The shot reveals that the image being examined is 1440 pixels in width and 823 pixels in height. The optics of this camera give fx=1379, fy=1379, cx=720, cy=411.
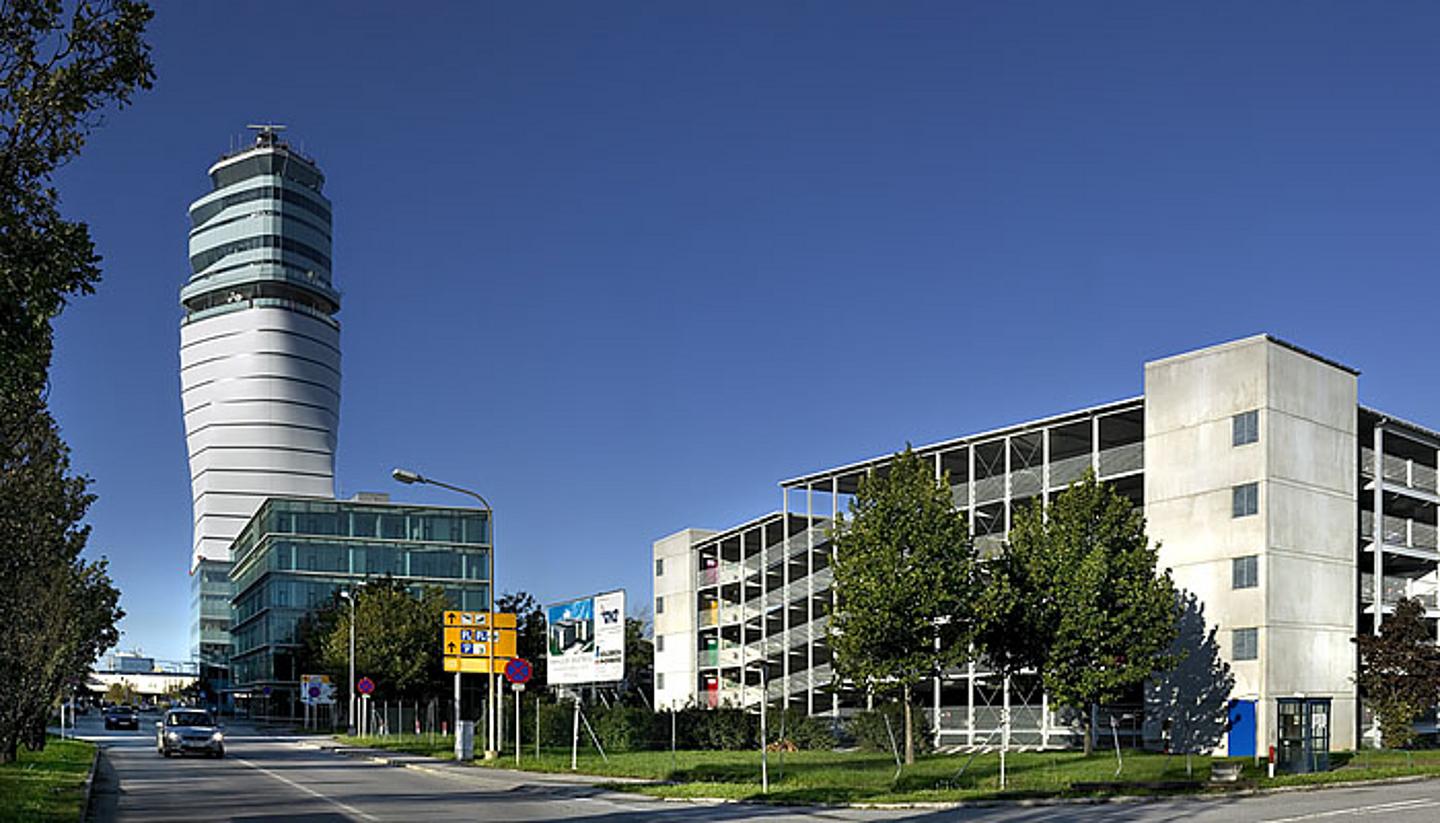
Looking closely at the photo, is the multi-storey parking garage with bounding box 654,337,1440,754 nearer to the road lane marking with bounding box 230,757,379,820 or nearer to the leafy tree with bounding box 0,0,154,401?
the road lane marking with bounding box 230,757,379,820

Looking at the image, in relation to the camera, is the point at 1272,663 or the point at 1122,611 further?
the point at 1272,663

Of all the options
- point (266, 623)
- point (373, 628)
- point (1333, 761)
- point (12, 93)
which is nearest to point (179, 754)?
point (373, 628)

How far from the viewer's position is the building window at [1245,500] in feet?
164

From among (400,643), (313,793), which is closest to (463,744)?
(313,793)

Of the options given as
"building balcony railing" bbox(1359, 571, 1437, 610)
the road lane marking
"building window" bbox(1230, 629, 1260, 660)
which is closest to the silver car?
the road lane marking

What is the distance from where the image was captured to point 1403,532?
190 feet

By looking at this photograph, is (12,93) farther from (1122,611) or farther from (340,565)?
(340,565)

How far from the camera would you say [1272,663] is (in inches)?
1941

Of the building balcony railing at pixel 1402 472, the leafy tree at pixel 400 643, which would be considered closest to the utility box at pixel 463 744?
the leafy tree at pixel 400 643

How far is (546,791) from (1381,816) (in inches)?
671

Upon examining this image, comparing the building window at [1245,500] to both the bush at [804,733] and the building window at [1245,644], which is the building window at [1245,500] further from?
the bush at [804,733]

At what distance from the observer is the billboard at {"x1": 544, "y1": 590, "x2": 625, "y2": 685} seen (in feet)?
127

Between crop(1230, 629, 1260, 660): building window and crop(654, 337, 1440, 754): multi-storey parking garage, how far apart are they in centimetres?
5

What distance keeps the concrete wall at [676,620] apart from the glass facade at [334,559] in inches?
1629
